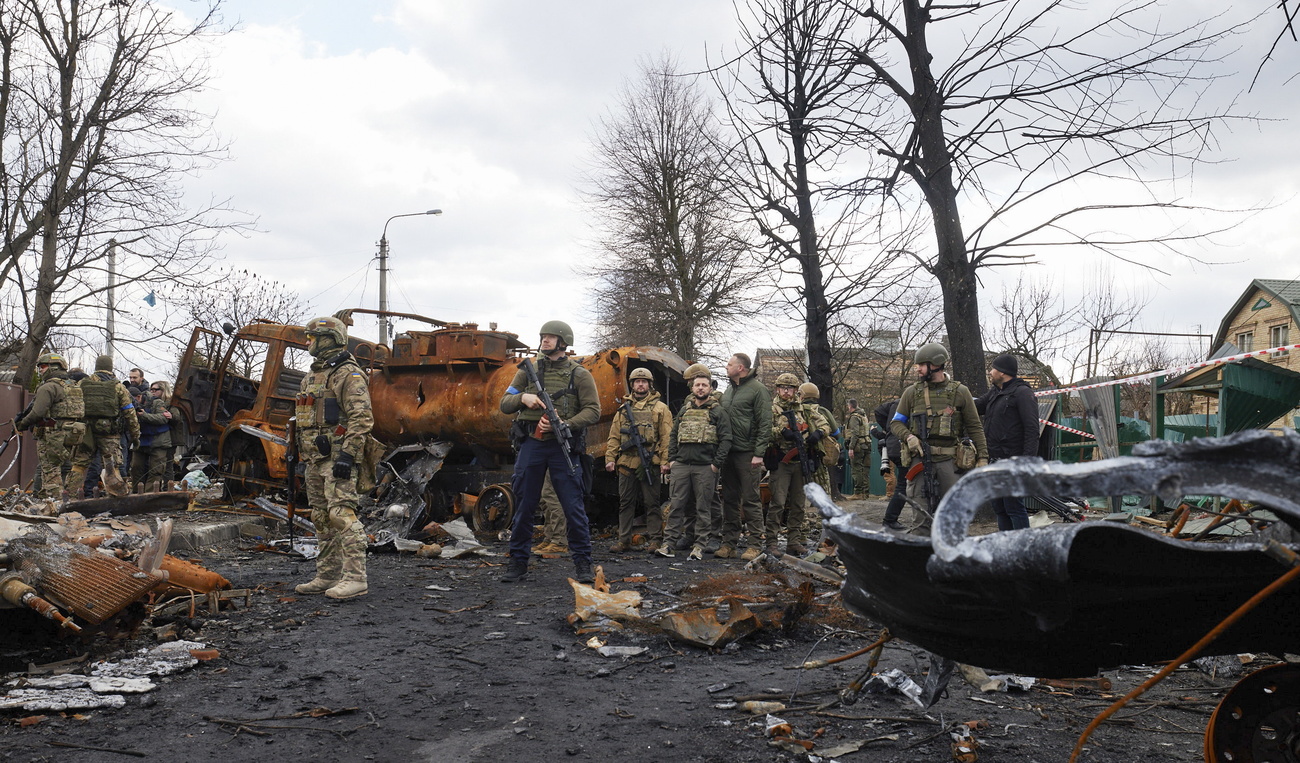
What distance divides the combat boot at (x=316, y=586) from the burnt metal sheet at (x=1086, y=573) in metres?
4.92

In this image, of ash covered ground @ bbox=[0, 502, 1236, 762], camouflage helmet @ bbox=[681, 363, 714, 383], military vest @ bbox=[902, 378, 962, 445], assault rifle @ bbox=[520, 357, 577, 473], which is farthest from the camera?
camouflage helmet @ bbox=[681, 363, 714, 383]

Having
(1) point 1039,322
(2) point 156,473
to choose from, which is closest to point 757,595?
(2) point 156,473

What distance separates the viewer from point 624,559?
27.1 ft

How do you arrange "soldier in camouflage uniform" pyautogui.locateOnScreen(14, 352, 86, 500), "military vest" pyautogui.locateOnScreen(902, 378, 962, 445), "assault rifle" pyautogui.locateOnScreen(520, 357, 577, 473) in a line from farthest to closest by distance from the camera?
"soldier in camouflage uniform" pyautogui.locateOnScreen(14, 352, 86, 500) < "military vest" pyautogui.locateOnScreen(902, 378, 962, 445) < "assault rifle" pyautogui.locateOnScreen(520, 357, 577, 473)

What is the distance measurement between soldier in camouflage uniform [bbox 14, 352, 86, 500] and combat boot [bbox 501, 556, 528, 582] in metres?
6.40

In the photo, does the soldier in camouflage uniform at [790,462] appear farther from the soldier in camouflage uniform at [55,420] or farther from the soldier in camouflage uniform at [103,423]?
the soldier in camouflage uniform at [55,420]

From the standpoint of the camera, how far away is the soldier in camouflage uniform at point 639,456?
9.12 metres

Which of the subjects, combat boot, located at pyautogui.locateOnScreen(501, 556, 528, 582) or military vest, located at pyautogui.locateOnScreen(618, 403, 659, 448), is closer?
combat boot, located at pyautogui.locateOnScreen(501, 556, 528, 582)

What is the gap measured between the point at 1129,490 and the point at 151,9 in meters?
16.3

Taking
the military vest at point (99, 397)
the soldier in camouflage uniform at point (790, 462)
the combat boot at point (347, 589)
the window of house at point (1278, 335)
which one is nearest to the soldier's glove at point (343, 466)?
the combat boot at point (347, 589)

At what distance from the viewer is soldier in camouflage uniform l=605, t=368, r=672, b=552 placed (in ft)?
29.9

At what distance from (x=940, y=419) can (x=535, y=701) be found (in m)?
4.46

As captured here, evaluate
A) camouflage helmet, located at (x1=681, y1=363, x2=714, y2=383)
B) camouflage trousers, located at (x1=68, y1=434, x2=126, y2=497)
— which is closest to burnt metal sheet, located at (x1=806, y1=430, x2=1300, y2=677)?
camouflage helmet, located at (x1=681, y1=363, x2=714, y2=383)

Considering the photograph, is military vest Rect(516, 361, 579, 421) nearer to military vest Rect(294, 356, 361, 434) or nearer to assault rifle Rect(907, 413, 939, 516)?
military vest Rect(294, 356, 361, 434)
